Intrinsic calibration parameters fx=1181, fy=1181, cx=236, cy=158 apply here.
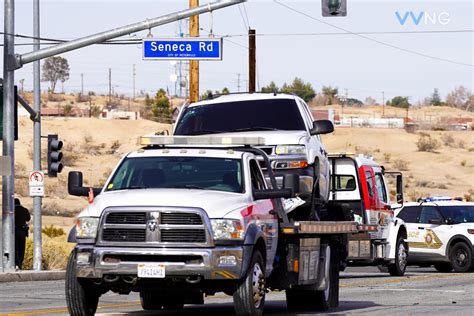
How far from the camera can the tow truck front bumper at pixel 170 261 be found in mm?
12719

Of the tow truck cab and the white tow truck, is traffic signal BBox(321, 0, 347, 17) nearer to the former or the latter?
the tow truck cab

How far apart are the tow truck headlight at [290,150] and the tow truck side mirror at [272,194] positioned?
4549mm

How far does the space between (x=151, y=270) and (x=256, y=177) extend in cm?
260

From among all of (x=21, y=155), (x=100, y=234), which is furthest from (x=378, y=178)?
(x=21, y=155)

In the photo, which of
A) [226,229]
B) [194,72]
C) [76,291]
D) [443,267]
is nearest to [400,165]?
[194,72]

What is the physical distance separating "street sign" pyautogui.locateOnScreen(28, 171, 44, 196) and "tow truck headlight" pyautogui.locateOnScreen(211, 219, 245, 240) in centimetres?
1638

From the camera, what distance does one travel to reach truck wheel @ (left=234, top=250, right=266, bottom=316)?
13125mm

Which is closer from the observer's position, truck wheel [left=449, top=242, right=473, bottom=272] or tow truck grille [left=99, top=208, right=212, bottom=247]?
tow truck grille [left=99, top=208, right=212, bottom=247]

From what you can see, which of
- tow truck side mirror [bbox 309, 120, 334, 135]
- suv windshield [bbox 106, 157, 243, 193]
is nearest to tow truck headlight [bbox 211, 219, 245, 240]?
suv windshield [bbox 106, 157, 243, 193]

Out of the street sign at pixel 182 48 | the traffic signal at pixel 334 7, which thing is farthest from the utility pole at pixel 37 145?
the traffic signal at pixel 334 7

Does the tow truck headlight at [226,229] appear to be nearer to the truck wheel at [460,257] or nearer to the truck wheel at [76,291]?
the truck wheel at [76,291]

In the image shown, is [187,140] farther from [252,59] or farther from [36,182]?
[252,59]

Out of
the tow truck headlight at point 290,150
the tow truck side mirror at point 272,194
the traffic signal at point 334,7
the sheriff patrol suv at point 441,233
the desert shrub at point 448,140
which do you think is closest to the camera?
the tow truck side mirror at point 272,194

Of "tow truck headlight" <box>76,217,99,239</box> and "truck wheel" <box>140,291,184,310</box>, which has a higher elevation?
"tow truck headlight" <box>76,217,99,239</box>
